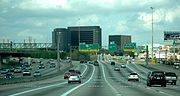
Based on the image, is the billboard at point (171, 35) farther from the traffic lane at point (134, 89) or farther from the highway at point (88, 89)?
the highway at point (88, 89)

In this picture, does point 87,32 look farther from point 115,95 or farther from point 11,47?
point 115,95

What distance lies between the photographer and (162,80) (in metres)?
51.2

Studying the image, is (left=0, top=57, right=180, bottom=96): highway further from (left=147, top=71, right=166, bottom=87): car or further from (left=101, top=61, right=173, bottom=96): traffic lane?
(left=147, top=71, right=166, bottom=87): car

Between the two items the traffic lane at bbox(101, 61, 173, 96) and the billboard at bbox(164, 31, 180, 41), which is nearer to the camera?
the traffic lane at bbox(101, 61, 173, 96)

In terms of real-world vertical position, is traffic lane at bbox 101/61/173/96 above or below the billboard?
below

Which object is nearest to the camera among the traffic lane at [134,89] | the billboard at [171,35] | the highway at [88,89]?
the traffic lane at [134,89]

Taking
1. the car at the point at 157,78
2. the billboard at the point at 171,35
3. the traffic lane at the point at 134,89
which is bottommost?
the traffic lane at the point at 134,89

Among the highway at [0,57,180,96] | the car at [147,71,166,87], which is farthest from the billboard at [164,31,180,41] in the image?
the car at [147,71,166,87]

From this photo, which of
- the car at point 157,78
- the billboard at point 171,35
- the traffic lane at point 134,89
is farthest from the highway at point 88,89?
the billboard at point 171,35

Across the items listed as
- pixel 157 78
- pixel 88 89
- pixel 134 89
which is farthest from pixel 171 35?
pixel 88 89

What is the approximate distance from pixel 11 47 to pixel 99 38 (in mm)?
64327

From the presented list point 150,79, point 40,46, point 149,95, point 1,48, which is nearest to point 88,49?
point 40,46

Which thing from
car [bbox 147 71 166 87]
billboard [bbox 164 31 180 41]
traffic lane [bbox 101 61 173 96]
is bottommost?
traffic lane [bbox 101 61 173 96]

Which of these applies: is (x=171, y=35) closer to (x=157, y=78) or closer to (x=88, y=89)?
(x=157, y=78)
